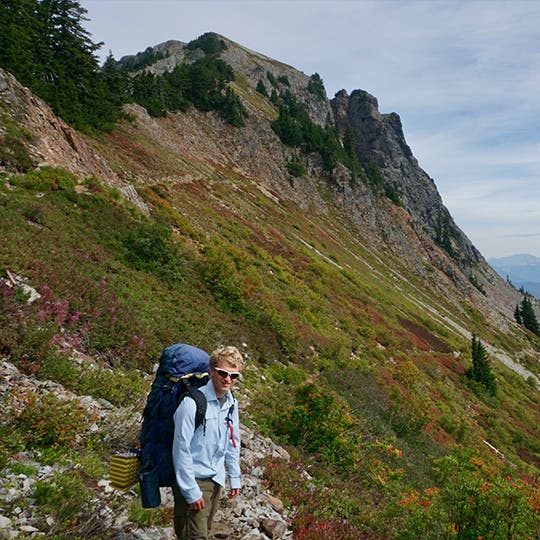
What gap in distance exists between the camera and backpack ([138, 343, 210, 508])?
3.88m

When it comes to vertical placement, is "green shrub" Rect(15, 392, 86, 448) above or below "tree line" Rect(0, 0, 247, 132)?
below

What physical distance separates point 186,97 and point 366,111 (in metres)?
92.5

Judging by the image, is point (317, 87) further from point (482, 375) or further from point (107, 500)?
point (107, 500)

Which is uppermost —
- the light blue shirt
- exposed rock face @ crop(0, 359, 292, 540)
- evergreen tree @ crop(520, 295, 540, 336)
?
the light blue shirt

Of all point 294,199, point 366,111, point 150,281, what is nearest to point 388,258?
point 294,199

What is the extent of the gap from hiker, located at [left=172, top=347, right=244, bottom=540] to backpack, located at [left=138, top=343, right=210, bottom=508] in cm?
12

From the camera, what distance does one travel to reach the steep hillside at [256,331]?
23.3 feet

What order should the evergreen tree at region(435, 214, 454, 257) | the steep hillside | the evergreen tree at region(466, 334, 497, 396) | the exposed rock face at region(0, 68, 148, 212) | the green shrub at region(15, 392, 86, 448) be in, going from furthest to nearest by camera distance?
the evergreen tree at region(435, 214, 454, 257)
the evergreen tree at region(466, 334, 497, 396)
the exposed rock face at region(0, 68, 148, 212)
the steep hillside
the green shrub at region(15, 392, 86, 448)

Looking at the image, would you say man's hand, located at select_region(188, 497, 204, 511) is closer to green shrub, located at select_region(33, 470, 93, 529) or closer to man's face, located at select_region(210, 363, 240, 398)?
man's face, located at select_region(210, 363, 240, 398)

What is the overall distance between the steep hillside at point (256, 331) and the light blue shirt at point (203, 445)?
2503 millimetres

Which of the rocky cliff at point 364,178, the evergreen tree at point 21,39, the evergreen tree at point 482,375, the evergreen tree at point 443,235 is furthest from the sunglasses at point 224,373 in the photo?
the evergreen tree at point 443,235

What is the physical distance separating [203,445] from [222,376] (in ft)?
2.41

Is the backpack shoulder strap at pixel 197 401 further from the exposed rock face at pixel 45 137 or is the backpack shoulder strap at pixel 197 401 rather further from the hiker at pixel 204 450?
the exposed rock face at pixel 45 137

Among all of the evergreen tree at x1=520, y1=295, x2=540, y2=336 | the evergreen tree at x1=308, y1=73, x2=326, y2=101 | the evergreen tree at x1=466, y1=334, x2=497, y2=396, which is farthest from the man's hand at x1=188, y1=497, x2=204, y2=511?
the evergreen tree at x1=308, y1=73, x2=326, y2=101
